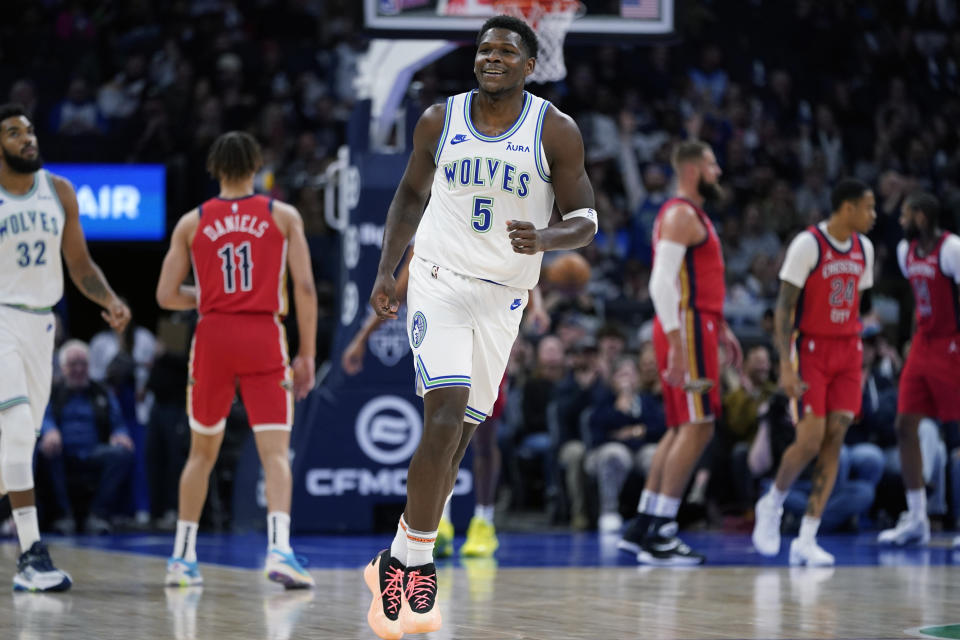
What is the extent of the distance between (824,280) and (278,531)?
3.76 m

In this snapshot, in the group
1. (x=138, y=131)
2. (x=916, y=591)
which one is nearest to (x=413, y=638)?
(x=916, y=591)

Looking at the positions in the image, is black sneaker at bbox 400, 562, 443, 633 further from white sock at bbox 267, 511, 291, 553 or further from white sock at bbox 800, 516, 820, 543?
white sock at bbox 800, 516, 820, 543

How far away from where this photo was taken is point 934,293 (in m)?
9.80

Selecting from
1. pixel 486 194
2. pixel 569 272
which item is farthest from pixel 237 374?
pixel 569 272

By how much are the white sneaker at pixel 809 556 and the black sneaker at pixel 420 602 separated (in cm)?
399

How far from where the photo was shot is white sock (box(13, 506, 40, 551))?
6.68 metres

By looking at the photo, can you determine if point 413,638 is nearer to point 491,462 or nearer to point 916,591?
point 916,591

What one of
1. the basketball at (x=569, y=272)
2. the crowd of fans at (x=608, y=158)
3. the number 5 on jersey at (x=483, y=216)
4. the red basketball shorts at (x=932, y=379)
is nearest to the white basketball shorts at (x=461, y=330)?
the number 5 on jersey at (x=483, y=216)

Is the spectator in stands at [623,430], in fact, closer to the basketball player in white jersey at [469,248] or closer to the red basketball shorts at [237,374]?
the red basketball shorts at [237,374]

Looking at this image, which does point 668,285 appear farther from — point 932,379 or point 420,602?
point 420,602

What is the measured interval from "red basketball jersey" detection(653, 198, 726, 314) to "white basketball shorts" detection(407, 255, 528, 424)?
128 inches

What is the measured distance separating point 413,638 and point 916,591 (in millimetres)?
2982

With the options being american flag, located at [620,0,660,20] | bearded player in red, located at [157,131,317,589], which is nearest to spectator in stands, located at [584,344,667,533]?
american flag, located at [620,0,660,20]

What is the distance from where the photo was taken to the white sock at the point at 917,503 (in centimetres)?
985
